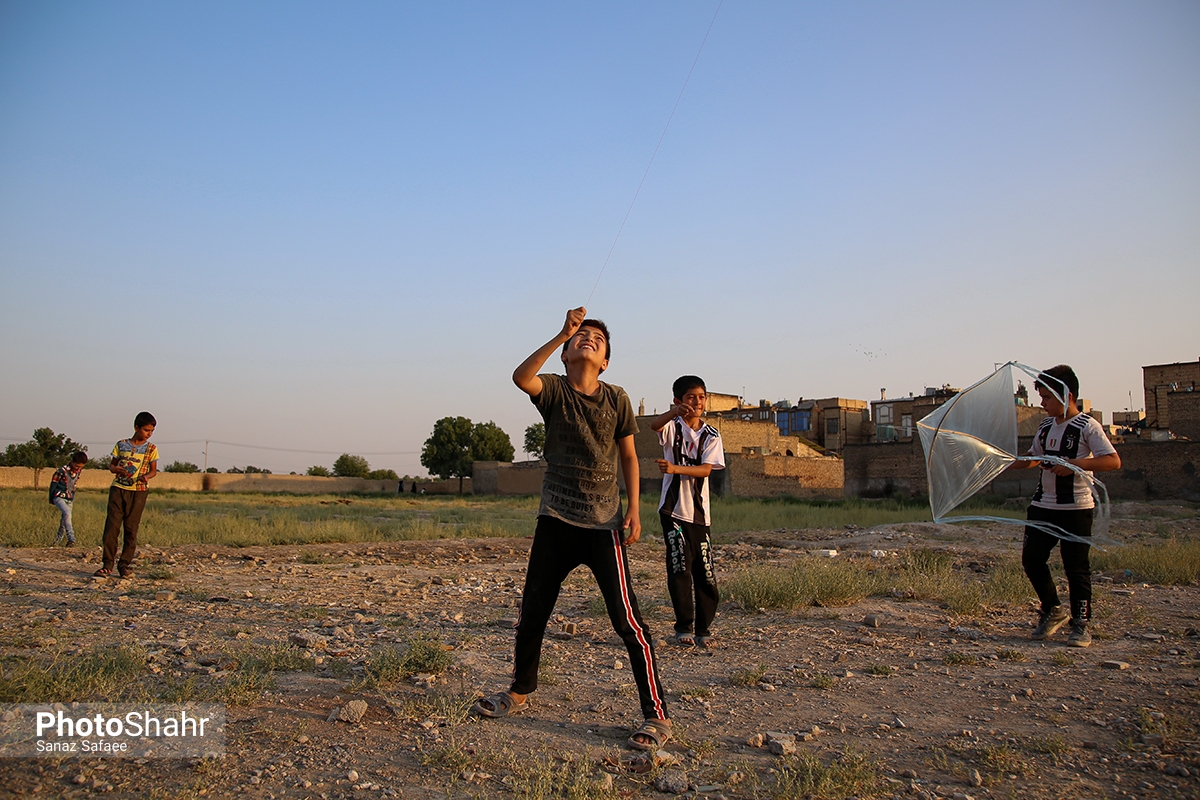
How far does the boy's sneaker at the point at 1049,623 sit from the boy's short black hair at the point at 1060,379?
5.11 feet

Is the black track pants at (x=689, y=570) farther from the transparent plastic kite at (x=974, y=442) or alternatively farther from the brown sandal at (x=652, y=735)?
the brown sandal at (x=652, y=735)

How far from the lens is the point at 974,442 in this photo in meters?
6.36

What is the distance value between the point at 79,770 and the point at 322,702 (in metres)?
1.18

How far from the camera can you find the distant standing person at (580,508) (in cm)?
385

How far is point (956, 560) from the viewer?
493 inches

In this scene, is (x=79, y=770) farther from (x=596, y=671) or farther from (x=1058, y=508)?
(x=1058, y=508)

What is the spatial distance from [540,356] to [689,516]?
2.43 meters

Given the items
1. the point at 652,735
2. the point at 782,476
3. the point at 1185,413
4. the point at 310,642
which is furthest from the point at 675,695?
the point at 782,476

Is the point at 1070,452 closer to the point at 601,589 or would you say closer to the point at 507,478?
the point at 601,589

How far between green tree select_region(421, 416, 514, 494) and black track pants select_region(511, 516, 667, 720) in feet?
244

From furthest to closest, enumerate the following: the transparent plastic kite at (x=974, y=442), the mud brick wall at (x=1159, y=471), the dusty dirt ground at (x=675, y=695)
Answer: the mud brick wall at (x=1159, y=471) < the transparent plastic kite at (x=974, y=442) < the dusty dirt ground at (x=675, y=695)

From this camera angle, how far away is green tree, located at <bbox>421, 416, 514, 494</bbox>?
78688 millimetres

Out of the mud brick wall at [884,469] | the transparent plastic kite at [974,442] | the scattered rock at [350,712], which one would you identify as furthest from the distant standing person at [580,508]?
the mud brick wall at [884,469]

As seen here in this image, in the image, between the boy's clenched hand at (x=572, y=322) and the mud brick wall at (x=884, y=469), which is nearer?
the boy's clenched hand at (x=572, y=322)
